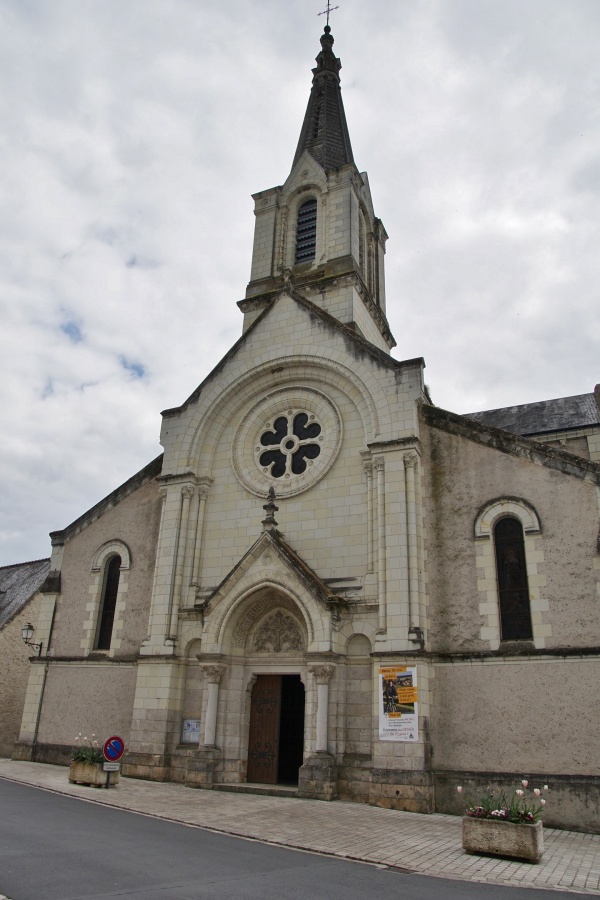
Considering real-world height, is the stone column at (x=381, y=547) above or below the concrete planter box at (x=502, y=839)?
above

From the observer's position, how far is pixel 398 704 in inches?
598

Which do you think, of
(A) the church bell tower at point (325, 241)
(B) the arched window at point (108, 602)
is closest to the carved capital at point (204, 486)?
(B) the arched window at point (108, 602)

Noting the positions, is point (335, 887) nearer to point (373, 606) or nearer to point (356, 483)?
point (373, 606)

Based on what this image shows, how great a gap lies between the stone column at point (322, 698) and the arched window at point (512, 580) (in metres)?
4.16

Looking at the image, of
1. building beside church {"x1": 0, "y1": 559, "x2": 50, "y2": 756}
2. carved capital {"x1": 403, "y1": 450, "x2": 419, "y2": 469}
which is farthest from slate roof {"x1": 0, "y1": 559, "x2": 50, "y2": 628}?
carved capital {"x1": 403, "y1": 450, "x2": 419, "y2": 469}

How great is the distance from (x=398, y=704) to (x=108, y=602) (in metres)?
10.4

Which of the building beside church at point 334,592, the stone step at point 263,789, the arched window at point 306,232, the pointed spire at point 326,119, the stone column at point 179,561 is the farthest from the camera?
the pointed spire at point 326,119

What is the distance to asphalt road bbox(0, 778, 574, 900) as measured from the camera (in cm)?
705

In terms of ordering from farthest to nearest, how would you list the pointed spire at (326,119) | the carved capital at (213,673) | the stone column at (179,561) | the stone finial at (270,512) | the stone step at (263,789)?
the pointed spire at (326,119), the stone column at (179,561), the stone finial at (270,512), the carved capital at (213,673), the stone step at (263,789)

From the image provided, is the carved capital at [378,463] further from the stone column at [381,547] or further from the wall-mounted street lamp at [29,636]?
the wall-mounted street lamp at [29,636]

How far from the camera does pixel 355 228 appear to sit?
24625mm

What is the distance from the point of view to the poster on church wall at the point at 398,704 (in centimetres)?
1495

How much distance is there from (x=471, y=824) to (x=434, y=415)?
10411 millimetres

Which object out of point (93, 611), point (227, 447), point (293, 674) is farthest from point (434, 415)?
point (93, 611)
